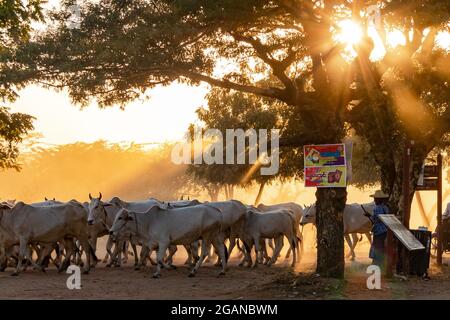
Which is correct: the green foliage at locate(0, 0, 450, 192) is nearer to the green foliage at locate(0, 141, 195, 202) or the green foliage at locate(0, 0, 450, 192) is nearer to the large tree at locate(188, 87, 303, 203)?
the large tree at locate(188, 87, 303, 203)

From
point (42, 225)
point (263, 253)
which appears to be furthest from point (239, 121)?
point (42, 225)

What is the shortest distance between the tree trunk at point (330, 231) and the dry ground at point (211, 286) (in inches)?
15.5

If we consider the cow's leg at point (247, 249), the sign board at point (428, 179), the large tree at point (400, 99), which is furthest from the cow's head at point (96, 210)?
the sign board at point (428, 179)

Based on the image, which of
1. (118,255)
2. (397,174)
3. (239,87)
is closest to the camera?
(239,87)

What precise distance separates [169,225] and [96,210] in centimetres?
204

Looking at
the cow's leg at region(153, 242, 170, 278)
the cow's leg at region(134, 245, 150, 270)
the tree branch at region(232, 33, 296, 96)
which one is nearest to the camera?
the tree branch at region(232, 33, 296, 96)

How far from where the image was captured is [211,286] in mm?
17438

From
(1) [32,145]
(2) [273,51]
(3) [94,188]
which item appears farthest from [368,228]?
(1) [32,145]

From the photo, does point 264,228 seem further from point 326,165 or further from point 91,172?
point 91,172

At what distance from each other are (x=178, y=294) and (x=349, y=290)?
3303mm

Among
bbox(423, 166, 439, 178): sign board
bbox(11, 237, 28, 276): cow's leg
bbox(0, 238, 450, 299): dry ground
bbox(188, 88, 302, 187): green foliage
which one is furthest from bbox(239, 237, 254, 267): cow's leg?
bbox(11, 237, 28, 276): cow's leg

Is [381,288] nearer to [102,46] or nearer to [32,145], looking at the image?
[102,46]

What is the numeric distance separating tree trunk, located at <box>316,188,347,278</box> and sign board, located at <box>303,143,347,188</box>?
32cm

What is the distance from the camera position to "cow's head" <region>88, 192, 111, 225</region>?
19672mm
